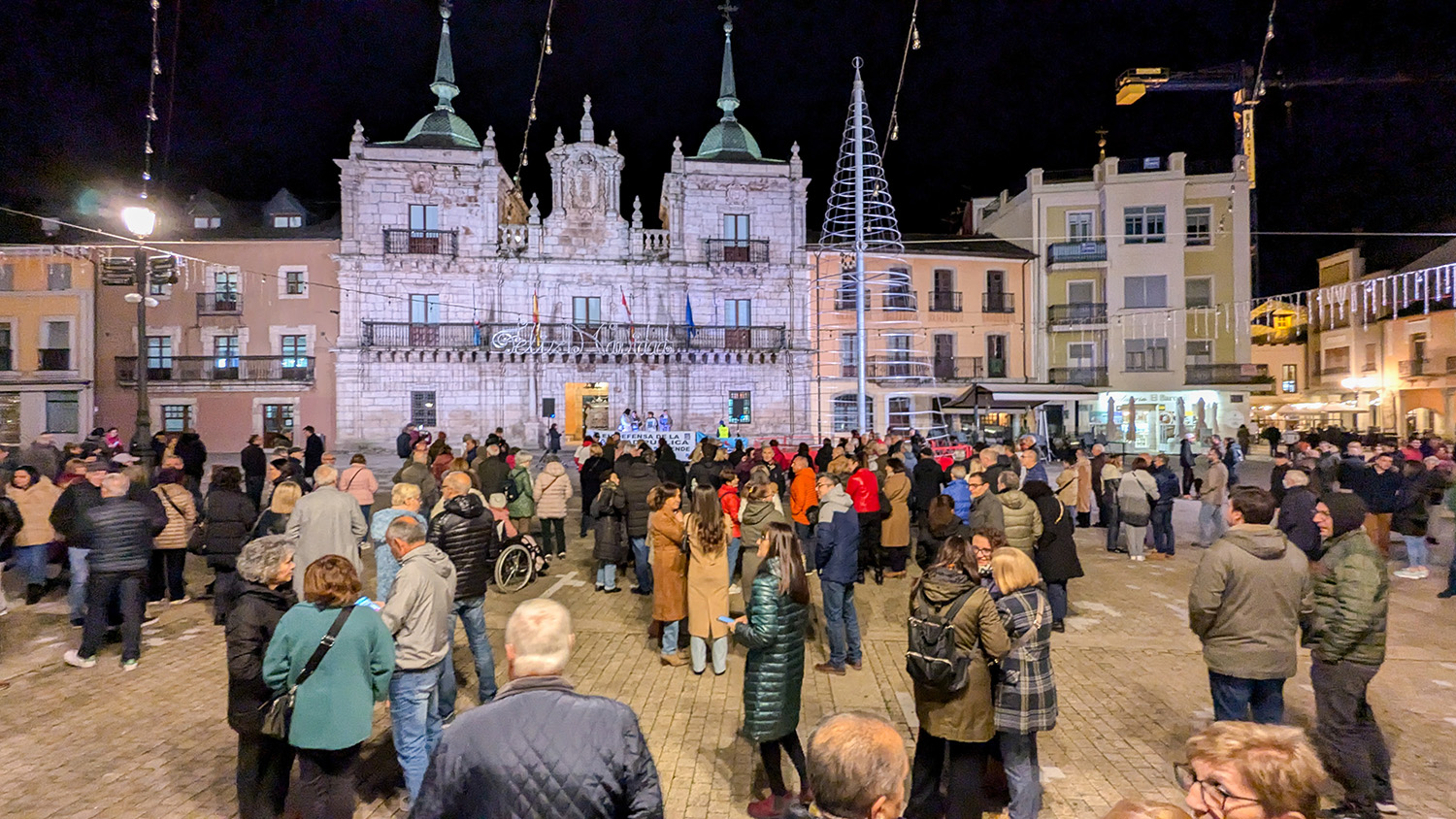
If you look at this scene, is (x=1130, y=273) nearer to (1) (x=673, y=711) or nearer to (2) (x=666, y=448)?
(2) (x=666, y=448)

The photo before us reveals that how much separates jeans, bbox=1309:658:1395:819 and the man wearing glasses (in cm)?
302

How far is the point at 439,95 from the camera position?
3509 cm

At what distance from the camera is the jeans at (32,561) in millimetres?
8539

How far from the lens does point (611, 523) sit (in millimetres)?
9477

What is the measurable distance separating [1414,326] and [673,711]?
152 ft

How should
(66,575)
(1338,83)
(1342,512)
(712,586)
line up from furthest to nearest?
1. (1338,83)
2. (66,575)
3. (712,586)
4. (1342,512)

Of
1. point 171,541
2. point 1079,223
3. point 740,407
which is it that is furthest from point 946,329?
point 171,541

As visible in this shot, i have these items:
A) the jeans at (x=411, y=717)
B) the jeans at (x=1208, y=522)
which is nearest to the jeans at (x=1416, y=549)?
the jeans at (x=1208, y=522)

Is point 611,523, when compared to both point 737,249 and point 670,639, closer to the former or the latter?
point 670,639

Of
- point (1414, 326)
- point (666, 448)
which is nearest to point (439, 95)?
point (666, 448)

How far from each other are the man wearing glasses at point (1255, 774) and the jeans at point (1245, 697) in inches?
105

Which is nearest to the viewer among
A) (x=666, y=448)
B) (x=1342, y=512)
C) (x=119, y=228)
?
(x=1342, y=512)

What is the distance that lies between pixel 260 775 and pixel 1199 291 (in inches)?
1633

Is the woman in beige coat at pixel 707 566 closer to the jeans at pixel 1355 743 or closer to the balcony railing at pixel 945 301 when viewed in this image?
the jeans at pixel 1355 743
